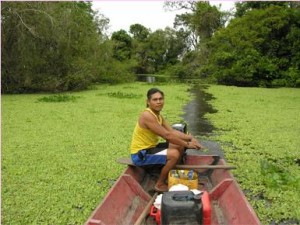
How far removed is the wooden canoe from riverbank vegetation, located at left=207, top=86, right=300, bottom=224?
55 cm

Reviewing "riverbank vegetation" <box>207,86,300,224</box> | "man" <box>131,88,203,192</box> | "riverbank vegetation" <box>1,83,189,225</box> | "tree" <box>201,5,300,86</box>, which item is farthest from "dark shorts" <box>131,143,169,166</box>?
"tree" <box>201,5,300,86</box>

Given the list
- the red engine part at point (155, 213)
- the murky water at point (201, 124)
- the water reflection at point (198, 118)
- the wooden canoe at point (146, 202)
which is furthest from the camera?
the water reflection at point (198, 118)

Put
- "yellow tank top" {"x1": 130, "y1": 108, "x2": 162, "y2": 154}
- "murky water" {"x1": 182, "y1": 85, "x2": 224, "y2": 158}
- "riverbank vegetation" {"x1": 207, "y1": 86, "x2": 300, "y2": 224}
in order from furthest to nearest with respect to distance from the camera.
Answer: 1. "murky water" {"x1": 182, "y1": 85, "x2": 224, "y2": 158}
2. "yellow tank top" {"x1": 130, "y1": 108, "x2": 162, "y2": 154}
3. "riverbank vegetation" {"x1": 207, "y1": 86, "x2": 300, "y2": 224}

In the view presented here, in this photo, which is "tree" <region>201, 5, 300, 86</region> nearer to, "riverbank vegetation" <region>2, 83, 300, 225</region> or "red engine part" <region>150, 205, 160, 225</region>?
"riverbank vegetation" <region>2, 83, 300, 225</region>

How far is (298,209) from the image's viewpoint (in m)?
4.21

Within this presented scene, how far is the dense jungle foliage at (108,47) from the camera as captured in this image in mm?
15930

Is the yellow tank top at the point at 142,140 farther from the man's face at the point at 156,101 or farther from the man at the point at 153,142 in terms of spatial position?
the man's face at the point at 156,101

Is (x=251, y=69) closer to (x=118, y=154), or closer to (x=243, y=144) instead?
(x=243, y=144)

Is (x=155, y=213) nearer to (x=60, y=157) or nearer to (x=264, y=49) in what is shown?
(x=60, y=157)

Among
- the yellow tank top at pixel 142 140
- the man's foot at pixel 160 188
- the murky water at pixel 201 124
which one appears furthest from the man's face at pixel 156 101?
the murky water at pixel 201 124

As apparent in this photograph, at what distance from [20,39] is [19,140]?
925cm

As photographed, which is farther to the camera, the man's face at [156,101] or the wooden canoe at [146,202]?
the man's face at [156,101]

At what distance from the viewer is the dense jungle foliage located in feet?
52.3

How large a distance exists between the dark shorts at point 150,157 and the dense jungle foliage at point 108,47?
12.2 meters
